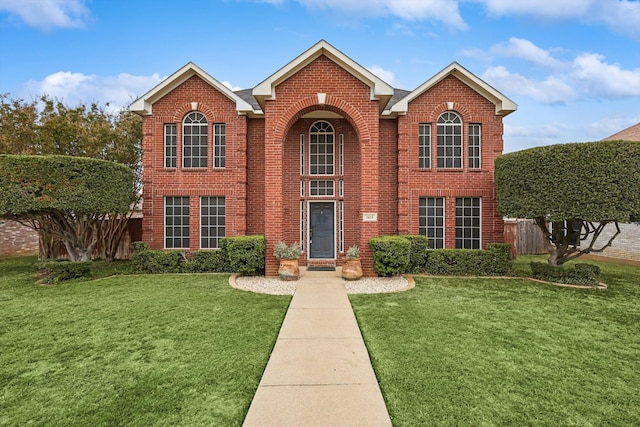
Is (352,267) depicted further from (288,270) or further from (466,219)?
(466,219)

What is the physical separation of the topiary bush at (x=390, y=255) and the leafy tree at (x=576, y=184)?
12.9ft

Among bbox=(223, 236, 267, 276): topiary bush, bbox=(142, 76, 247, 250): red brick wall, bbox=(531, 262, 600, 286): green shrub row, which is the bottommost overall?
bbox=(531, 262, 600, 286): green shrub row

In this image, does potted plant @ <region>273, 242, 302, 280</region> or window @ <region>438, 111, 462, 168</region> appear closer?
potted plant @ <region>273, 242, 302, 280</region>

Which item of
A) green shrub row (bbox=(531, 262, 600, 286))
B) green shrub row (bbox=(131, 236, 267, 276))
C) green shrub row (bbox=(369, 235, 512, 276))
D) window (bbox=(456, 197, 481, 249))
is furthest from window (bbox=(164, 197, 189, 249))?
green shrub row (bbox=(531, 262, 600, 286))

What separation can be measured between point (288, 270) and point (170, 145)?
748 cm

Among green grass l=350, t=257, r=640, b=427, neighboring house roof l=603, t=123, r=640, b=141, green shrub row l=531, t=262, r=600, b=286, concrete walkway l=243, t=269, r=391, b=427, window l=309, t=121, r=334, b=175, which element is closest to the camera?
concrete walkway l=243, t=269, r=391, b=427

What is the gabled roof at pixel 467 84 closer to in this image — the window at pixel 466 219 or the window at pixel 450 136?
the window at pixel 450 136

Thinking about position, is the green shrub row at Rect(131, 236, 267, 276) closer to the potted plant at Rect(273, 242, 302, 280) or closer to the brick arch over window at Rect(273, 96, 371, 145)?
the potted plant at Rect(273, 242, 302, 280)

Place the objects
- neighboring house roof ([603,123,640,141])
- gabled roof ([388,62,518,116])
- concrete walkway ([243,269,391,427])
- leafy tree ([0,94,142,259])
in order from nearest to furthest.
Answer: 1. concrete walkway ([243,269,391,427])
2. gabled roof ([388,62,518,116])
3. leafy tree ([0,94,142,259])
4. neighboring house roof ([603,123,640,141])

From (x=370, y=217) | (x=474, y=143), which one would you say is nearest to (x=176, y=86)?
(x=370, y=217)

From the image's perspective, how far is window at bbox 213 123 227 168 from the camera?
1252cm

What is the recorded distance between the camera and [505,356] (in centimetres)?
467

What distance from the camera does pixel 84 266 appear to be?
1039cm

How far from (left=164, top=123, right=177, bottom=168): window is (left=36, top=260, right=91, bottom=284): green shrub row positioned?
4652mm
